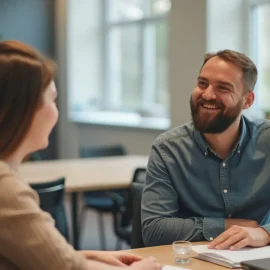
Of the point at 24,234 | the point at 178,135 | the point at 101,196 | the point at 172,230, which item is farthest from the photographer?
the point at 101,196

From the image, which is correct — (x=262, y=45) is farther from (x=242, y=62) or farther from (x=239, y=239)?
(x=239, y=239)

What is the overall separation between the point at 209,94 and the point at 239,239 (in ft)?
1.93

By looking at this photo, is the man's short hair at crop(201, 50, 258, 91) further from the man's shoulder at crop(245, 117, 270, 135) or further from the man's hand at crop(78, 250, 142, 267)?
the man's hand at crop(78, 250, 142, 267)

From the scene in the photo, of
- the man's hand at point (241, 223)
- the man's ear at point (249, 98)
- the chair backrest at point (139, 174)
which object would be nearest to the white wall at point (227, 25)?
the chair backrest at point (139, 174)

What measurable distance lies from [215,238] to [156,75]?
5.00 meters

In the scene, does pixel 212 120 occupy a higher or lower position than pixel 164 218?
higher

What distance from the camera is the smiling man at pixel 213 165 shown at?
2.31 m

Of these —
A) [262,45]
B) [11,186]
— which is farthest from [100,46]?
[11,186]

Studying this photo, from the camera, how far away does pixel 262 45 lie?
227 inches

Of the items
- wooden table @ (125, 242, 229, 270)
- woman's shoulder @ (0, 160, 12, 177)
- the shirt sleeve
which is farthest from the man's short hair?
woman's shoulder @ (0, 160, 12, 177)

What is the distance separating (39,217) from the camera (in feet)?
4.34

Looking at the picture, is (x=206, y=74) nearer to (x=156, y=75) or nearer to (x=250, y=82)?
(x=250, y=82)

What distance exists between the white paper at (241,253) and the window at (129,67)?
14.8 feet

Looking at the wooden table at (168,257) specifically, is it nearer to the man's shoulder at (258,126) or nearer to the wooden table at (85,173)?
the man's shoulder at (258,126)
